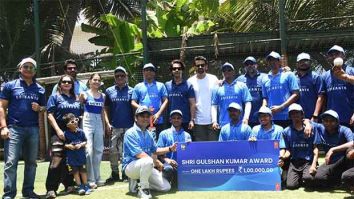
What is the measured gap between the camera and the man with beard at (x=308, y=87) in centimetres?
715

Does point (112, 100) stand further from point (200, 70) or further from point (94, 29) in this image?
point (94, 29)

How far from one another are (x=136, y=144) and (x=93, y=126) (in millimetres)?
1205

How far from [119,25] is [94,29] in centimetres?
233

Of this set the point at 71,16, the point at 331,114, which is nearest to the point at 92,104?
the point at 331,114

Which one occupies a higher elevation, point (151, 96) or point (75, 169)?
point (151, 96)

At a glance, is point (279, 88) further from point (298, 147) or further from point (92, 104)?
point (92, 104)

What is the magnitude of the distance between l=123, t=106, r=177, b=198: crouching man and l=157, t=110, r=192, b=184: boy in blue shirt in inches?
8.3

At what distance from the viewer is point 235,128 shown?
23.2ft

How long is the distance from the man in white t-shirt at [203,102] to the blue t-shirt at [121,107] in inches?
41.0

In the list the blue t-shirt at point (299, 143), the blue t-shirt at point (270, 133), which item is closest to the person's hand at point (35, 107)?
the blue t-shirt at point (270, 133)

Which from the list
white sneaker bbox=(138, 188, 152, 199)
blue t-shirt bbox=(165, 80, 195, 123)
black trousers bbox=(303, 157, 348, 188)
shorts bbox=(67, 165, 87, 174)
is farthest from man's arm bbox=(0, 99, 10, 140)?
black trousers bbox=(303, 157, 348, 188)

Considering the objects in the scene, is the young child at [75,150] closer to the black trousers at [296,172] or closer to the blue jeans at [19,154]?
the blue jeans at [19,154]

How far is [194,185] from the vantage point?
6887mm

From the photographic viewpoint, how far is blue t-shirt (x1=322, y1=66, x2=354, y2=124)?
6.77m
